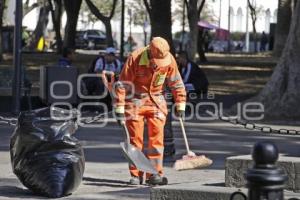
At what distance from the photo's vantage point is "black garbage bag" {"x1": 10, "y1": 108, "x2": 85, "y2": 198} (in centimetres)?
951

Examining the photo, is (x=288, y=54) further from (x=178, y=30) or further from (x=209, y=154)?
(x=178, y=30)

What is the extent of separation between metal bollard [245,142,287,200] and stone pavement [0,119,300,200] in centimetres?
330

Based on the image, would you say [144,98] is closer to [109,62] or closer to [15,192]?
[15,192]

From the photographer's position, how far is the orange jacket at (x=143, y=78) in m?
10.3

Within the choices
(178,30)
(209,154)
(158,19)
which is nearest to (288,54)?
(209,154)

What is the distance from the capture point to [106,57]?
765 inches

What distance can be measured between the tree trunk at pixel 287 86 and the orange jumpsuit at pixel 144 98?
8.37 meters

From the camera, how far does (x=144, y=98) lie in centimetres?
1038

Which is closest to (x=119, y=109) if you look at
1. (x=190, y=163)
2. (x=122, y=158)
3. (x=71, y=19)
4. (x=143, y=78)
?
(x=143, y=78)

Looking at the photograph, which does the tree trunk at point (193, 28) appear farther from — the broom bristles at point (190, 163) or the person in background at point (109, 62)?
the broom bristles at point (190, 163)

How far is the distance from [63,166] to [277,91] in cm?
1004

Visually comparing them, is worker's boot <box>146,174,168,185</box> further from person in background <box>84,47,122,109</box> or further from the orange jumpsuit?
person in background <box>84,47,122,109</box>

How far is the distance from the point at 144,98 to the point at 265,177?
18.0ft

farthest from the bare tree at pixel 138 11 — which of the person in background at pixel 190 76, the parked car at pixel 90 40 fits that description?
the person in background at pixel 190 76
